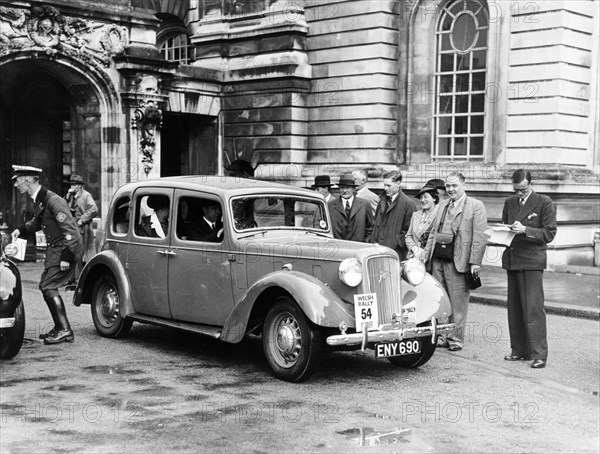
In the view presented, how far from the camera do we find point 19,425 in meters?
6.56

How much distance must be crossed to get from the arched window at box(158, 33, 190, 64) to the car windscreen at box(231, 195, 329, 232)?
17.5 meters

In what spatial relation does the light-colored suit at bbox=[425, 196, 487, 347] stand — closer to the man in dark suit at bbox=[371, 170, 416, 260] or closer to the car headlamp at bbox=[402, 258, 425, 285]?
the man in dark suit at bbox=[371, 170, 416, 260]

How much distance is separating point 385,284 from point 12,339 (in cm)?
363

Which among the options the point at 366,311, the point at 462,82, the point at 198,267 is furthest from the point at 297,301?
the point at 462,82

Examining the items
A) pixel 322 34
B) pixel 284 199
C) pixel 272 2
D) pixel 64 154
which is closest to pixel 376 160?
pixel 322 34

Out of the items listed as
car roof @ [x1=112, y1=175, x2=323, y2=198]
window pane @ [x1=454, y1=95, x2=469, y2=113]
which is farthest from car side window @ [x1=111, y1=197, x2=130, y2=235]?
window pane @ [x1=454, y1=95, x2=469, y2=113]

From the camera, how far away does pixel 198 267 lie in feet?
29.9

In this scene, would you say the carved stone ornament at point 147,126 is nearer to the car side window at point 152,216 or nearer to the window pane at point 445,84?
the window pane at point 445,84

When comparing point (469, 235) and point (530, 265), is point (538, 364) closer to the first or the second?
point (530, 265)

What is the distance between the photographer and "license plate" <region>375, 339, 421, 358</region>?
8.05 m

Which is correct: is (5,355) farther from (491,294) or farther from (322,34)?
(322,34)

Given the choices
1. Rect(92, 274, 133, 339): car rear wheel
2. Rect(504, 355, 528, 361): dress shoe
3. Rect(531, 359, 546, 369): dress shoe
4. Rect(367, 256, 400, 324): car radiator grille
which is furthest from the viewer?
Rect(92, 274, 133, 339): car rear wheel

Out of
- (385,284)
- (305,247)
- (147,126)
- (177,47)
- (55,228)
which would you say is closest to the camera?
(385,284)

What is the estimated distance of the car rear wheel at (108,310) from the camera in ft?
33.1
